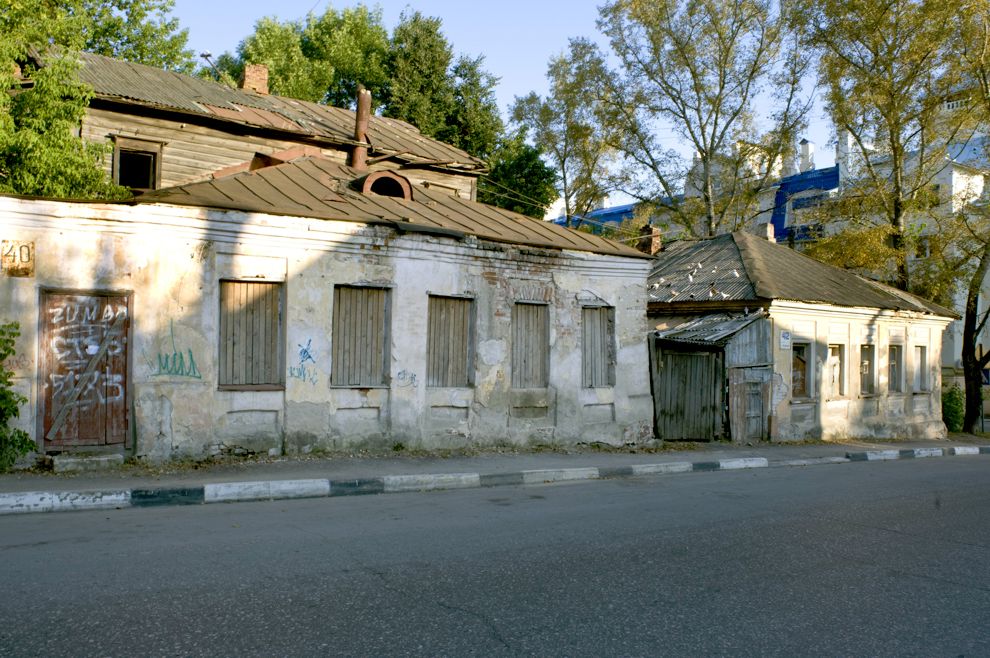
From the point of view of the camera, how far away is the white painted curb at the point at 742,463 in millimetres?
13977

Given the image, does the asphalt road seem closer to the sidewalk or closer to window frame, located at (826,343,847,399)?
the sidewalk

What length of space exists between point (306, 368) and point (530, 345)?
411cm

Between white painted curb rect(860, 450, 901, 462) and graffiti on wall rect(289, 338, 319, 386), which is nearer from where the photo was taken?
graffiti on wall rect(289, 338, 319, 386)

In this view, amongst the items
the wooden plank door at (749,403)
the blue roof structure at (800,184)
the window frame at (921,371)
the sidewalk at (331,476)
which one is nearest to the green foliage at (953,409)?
the window frame at (921,371)

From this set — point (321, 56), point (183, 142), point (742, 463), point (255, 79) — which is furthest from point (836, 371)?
point (321, 56)

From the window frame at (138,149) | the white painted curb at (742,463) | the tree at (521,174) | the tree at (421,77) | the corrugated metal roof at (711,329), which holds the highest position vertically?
the tree at (421,77)

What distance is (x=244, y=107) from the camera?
2041 cm

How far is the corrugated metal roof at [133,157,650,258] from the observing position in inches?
448

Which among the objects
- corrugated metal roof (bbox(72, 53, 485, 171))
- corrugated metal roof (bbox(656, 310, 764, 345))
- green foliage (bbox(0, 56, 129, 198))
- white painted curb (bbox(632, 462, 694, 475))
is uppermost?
corrugated metal roof (bbox(72, 53, 485, 171))

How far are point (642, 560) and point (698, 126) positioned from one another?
27.7 metres

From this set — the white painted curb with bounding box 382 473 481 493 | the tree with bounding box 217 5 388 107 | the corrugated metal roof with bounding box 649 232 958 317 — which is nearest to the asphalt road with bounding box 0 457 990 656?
the white painted curb with bounding box 382 473 481 493

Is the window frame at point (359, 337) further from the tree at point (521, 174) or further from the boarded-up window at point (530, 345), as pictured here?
the tree at point (521, 174)

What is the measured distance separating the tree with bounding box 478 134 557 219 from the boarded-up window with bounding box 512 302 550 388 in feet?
68.3

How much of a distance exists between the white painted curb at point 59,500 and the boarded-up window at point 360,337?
4.14m
